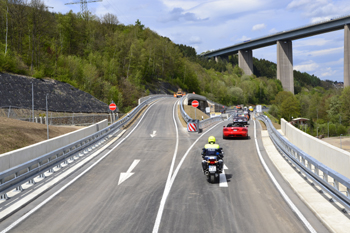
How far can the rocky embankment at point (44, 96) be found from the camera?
40.1m

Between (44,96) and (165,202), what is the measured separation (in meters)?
40.3

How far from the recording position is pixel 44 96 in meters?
45.6

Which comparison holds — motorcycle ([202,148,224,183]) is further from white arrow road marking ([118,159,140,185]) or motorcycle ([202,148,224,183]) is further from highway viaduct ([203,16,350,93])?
highway viaduct ([203,16,350,93])

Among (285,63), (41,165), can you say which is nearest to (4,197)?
(41,165)

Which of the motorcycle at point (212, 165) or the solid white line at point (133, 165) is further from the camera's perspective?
the solid white line at point (133, 165)

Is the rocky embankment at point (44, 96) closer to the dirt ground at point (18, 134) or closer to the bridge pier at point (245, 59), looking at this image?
the dirt ground at point (18, 134)

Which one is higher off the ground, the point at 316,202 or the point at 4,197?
the point at 4,197

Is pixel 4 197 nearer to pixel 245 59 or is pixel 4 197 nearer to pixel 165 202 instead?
pixel 165 202

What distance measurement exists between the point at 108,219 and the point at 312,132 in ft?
411

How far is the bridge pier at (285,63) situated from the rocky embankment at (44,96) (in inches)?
4372

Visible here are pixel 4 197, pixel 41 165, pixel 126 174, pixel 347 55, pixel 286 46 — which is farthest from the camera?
pixel 286 46

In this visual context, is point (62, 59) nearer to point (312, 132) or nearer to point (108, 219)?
point (108, 219)

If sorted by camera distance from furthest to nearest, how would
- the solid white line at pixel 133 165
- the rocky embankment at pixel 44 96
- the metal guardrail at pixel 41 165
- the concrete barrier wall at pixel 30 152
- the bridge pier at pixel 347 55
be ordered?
the bridge pier at pixel 347 55
the rocky embankment at pixel 44 96
the solid white line at pixel 133 165
the concrete barrier wall at pixel 30 152
the metal guardrail at pixel 41 165

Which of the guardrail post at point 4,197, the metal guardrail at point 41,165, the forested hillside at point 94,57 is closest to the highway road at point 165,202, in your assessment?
the guardrail post at point 4,197
